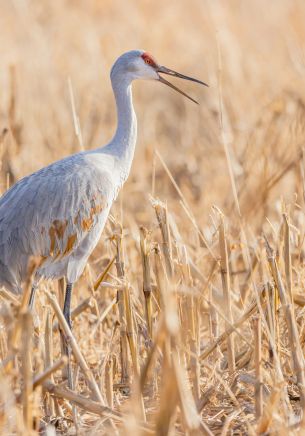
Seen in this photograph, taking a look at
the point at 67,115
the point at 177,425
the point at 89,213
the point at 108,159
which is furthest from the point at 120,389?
the point at 67,115

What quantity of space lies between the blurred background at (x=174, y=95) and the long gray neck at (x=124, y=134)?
2.85 ft

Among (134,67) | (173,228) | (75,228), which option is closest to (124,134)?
(134,67)

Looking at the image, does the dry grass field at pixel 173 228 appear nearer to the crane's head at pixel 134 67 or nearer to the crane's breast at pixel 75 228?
the crane's breast at pixel 75 228

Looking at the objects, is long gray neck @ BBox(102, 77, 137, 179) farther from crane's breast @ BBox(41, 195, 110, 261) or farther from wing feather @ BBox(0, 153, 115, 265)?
crane's breast @ BBox(41, 195, 110, 261)

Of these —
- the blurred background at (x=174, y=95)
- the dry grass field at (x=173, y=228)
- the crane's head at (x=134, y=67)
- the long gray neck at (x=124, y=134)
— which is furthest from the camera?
the blurred background at (x=174, y=95)

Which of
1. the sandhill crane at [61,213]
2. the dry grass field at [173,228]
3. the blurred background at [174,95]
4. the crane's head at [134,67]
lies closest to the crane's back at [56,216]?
the sandhill crane at [61,213]

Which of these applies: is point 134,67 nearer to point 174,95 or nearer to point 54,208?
point 54,208

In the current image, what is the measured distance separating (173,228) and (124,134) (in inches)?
36.0

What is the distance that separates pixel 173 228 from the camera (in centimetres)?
Answer: 407

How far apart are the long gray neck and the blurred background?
87cm

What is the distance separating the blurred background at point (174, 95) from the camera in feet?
21.6

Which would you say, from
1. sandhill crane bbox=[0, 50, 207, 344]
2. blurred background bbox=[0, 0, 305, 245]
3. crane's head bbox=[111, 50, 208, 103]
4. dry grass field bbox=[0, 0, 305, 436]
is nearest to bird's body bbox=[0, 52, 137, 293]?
sandhill crane bbox=[0, 50, 207, 344]

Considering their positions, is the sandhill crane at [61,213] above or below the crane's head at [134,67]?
below

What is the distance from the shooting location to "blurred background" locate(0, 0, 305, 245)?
6594 millimetres
